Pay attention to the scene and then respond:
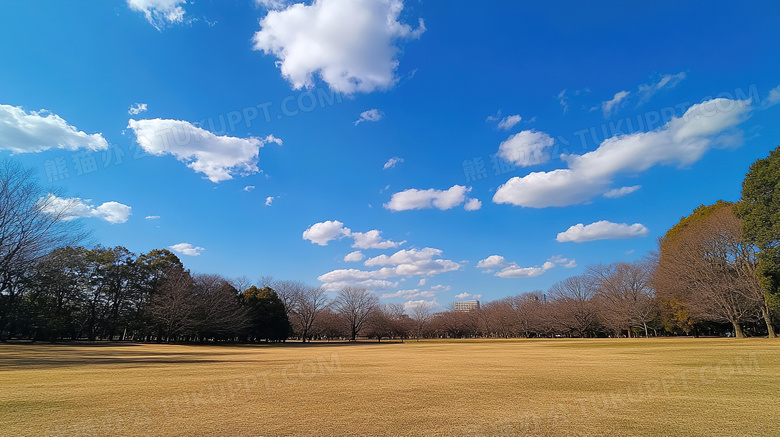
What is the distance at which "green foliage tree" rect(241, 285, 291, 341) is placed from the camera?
200ft

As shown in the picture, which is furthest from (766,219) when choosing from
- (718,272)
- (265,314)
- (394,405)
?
(265,314)

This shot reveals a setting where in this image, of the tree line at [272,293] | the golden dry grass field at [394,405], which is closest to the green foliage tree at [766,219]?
the tree line at [272,293]

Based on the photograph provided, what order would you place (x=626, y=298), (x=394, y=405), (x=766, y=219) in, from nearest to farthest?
(x=394, y=405) < (x=766, y=219) < (x=626, y=298)

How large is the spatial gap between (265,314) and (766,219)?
206 ft

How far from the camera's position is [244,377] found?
11.5 m

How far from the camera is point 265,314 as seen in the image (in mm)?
62781

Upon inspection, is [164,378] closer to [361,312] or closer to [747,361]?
[747,361]

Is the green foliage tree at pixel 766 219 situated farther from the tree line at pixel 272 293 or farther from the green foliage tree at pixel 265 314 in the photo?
the green foliage tree at pixel 265 314

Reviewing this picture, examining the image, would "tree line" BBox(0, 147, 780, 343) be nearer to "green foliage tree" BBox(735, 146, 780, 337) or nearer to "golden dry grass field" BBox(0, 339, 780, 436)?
"green foliage tree" BBox(735, 146, 780, 337)

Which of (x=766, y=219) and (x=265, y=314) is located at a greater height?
(x=766, y=219)

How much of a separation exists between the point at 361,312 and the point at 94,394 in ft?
262

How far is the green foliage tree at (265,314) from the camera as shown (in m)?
61.0

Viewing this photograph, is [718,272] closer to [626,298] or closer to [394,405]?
[626,298]

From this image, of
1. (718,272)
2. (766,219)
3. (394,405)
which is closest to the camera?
(394,405)
